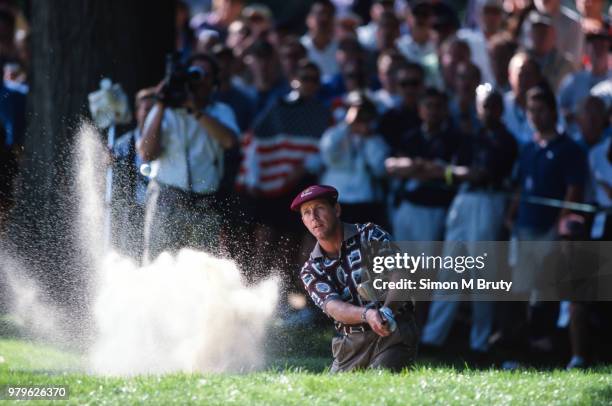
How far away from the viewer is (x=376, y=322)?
7.82 m

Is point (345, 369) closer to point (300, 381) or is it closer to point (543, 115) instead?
point (300, 381)

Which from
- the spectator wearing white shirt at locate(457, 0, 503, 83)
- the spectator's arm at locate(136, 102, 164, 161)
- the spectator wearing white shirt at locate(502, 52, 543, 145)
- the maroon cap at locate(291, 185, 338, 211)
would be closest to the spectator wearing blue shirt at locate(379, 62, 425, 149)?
the spectator wearing white shirt at locate(457, 0, 503, 83)

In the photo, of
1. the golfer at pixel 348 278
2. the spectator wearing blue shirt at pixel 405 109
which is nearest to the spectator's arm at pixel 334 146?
the spectator wearing blue shirt at pixel 405 109

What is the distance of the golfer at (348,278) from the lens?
824 centimetres

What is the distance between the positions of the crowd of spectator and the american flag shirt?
1.41 m

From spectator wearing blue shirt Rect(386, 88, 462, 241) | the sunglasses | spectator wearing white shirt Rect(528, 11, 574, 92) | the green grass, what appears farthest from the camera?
spectator wearing white shirt Rect(528, 11, 574, 92)

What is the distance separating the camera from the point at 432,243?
11797 millimetres

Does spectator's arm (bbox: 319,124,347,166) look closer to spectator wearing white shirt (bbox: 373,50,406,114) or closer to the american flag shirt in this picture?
spectator wearing white shirt (bbox: 373,50,406,114)

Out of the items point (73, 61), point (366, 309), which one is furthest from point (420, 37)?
point (366, 309)

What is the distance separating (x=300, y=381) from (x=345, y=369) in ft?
2.66

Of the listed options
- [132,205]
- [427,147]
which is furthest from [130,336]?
[427,147]

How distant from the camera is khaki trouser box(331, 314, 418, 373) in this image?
8.25m

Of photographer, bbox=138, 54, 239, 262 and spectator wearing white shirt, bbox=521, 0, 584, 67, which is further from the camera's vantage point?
spectator wearing white shirt, bbox=521, 0, 584, 67

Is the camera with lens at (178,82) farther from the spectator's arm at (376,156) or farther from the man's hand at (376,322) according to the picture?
the man's hand at (376,322)
